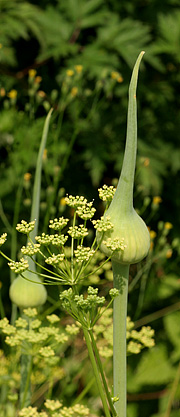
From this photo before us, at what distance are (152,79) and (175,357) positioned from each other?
109 cm

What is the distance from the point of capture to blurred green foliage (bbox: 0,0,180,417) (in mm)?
1713

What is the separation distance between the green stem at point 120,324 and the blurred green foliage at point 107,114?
2.98ft

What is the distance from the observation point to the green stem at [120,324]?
0.66 meters

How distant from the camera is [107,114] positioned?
77.6 inches

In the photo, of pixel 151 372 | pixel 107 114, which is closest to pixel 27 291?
pixel 151 372

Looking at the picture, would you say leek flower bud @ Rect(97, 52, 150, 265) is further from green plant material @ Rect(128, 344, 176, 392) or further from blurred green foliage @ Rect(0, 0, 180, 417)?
green plant material @ Rect(128, 344, 176, 392)

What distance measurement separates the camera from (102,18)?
6.24 ft

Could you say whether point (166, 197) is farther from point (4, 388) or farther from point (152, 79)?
point (4, 388)

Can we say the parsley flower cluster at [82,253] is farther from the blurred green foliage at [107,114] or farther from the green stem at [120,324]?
the blurred green foliage at [107,114]

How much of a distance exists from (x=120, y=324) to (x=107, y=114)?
1405 mm

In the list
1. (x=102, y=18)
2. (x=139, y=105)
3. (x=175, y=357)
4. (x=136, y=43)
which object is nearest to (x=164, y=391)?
(x=175, y=357)

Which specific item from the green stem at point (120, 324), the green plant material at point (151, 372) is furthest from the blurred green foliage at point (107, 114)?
the green stem at point (120, 324)

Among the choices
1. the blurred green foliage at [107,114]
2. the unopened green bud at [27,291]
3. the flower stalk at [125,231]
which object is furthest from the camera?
the blurred green foliage at [107,114]

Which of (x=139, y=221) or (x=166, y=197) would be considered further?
(x=166, y=197)
